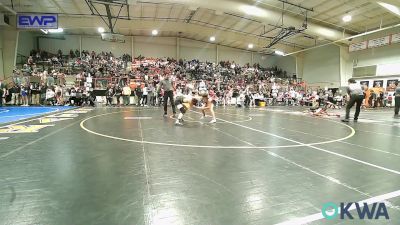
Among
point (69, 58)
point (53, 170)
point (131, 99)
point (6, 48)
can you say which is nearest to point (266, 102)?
point (131, 99)

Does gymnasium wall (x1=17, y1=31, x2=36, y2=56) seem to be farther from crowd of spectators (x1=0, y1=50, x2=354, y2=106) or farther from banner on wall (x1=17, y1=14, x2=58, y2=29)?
banner on wall (x1=17, y1=14, x2=58, y2=29)

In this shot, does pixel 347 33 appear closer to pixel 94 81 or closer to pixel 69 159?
pixel 94 81

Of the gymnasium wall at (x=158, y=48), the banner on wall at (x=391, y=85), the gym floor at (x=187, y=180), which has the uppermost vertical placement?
the gymnasium wall at (x=158, y=48)

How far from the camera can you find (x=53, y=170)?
10.8 feet

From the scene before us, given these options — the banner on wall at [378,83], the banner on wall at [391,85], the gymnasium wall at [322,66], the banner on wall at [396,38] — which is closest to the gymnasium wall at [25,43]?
the gymnasium wall at [322,66]

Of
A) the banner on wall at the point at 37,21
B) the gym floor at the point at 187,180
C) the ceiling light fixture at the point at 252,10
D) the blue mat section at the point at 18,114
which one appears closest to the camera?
the gym floor at the point at 187,180

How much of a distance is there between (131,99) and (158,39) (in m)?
12.6

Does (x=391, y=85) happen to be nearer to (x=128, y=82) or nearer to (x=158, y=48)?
(x=128, y=82)

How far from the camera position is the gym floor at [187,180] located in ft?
7.09

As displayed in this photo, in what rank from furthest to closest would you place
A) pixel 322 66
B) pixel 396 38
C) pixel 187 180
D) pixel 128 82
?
1. pixel 322 66
2. pixel 128 82
3. pixel 396 38
4. pixel 187 180

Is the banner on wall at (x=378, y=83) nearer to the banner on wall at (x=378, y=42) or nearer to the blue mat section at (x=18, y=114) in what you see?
the banner on wall at (x=378, y=42)

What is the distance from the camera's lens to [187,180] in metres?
2.99

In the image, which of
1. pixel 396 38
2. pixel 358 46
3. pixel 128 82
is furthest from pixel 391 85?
pixel 128 82

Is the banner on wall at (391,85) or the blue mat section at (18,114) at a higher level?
the banner on wall at (391,85)
